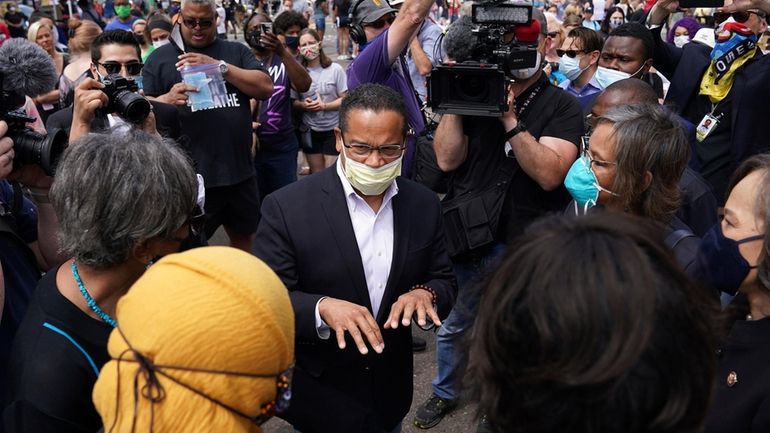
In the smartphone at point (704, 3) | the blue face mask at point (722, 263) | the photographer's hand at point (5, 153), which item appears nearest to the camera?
the blue face mask at point (722, 263)

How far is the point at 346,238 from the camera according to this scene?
89.4 inches

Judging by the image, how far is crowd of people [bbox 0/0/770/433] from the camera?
101 centimetres

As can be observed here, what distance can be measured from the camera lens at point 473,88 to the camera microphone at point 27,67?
2.06 metres

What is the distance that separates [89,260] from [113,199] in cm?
18

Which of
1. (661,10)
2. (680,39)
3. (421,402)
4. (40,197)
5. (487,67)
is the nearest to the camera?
(40,197)

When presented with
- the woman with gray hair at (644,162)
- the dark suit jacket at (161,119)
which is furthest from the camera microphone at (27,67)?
the woman with gray hair at (644,162)

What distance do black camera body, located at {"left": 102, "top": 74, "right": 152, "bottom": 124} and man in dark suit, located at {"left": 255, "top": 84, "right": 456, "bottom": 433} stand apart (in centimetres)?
89

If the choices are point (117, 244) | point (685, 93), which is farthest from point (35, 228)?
point (685, 93)

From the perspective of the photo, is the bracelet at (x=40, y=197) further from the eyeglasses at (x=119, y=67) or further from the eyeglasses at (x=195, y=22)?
the eyeglasses at (x=195, y=22)

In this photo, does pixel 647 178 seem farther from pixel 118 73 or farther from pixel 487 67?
pixel 118 73

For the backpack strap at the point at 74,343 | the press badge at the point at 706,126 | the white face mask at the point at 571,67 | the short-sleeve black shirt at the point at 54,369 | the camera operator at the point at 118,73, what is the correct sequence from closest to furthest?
the short-sleeve black shirt at the point at 54,369 < the backpack strap at the point at 74,343 < the camera operator at the point at 118,73 < the press badge at the point at 706,126 < the white face mask at the point at 571,67

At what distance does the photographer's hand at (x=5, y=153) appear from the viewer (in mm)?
2123

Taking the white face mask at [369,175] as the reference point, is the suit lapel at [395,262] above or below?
below

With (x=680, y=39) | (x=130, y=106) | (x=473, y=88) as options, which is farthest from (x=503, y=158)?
(x=680, y=39)
